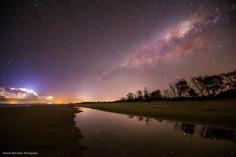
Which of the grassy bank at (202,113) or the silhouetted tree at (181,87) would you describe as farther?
the silhouetted tree at (181,87)

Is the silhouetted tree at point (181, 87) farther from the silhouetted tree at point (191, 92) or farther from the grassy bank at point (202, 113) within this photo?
the grassy bank at point (202, 113)

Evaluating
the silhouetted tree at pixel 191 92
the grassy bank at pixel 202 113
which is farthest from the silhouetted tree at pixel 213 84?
the grassy bank at pixel 202 113

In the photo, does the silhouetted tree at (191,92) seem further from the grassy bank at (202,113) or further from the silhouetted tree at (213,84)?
the grassy bank at (202,113)

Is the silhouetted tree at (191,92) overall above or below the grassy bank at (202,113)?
above

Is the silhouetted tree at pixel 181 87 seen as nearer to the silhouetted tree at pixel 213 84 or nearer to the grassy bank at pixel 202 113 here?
the silhouetted tree at pixel 213 84

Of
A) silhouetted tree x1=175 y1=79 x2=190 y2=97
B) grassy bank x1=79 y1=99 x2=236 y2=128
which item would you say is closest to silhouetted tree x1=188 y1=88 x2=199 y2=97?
silhouetted tree x1=175 y1=79 x2=190 y2=97

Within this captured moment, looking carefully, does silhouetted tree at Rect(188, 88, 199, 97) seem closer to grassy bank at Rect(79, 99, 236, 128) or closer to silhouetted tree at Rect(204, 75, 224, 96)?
silhouetted tree at Rect(204, 75, 224, 96)

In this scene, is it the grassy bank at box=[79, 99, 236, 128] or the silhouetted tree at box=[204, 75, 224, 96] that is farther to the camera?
the silhouetted tree at box=[204, 75, 224, 96]

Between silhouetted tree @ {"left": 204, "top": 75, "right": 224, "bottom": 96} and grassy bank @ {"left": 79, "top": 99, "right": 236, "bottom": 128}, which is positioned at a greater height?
silhouetted tree @ {"left": 204, "top": 75, "right": 224, "bottom": 96}

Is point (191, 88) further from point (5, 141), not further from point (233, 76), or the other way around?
point (5, 141)

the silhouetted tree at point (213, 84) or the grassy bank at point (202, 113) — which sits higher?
the silhouetted tree at point (213, 84)

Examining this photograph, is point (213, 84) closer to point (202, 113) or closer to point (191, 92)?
point (191, 92)

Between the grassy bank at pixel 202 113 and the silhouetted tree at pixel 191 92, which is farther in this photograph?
the silhouetted tree at pixel 191 92

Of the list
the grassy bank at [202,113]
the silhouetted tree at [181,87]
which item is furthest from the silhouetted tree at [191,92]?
the grassy bank at [202,113]
